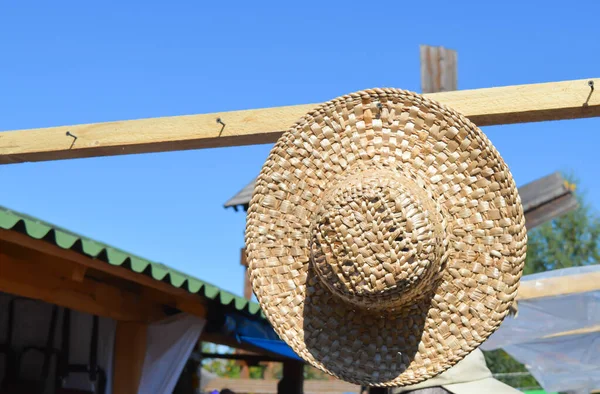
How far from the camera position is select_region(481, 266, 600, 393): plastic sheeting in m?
5.72

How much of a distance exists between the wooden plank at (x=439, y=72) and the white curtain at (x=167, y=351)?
8.24 ft

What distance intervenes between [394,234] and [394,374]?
18.4 inches

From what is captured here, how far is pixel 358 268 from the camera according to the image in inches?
82.4

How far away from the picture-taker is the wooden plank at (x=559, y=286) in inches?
215

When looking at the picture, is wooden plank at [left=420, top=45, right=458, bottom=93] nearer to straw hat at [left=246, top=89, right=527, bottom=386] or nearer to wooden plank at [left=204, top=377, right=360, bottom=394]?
straw hat at [left=246, top=89, right=527, bottom=386]

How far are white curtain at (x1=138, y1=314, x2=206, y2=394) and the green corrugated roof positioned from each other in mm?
364

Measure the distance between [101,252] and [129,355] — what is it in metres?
1.51

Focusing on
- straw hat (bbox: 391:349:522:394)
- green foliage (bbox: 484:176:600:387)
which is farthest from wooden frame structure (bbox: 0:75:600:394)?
green foliage (bbox: 484:176:600:387)

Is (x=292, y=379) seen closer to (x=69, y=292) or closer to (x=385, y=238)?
(x=69, y=292)

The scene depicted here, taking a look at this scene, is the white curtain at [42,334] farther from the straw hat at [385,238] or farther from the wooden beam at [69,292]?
the straw hat at [385,238]

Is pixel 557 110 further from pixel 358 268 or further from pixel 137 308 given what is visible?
pixel 137 308

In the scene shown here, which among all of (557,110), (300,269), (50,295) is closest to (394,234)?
(300,269)

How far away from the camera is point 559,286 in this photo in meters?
5.57

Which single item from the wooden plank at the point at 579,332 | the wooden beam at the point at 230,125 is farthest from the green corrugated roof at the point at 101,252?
the wooden plank at the point at 579,332
